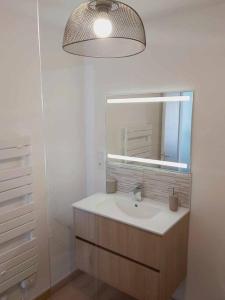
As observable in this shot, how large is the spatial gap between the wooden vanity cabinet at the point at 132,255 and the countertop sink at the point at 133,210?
0.04 metres

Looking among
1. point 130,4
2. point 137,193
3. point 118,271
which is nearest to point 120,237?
point 118,271

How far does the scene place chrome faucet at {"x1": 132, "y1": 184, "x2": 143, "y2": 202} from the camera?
7.18 ft

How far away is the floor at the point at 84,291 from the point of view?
2228mm

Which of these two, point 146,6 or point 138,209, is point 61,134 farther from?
point 146,6

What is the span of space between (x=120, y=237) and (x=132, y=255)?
15 centimetres

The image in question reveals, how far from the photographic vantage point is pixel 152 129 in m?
2.12

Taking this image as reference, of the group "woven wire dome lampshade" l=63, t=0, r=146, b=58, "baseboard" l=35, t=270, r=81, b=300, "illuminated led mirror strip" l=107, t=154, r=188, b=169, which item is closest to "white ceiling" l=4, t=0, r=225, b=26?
"woven wire dome lampshade" l=63, t=0, r=146, b=58

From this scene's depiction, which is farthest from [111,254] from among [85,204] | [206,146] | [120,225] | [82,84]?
[82,84]

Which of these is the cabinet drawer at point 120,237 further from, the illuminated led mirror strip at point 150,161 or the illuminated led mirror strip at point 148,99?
the illuminated led mirror strip at point 148,99

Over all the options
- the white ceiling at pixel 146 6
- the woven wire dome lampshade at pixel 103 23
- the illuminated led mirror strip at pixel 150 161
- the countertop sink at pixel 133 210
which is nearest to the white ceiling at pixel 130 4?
the white ceiling at pixel 146 6

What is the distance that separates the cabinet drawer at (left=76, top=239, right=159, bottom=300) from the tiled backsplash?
0.57 meters

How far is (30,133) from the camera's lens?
6.59ft

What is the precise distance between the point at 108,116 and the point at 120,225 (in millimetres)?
967

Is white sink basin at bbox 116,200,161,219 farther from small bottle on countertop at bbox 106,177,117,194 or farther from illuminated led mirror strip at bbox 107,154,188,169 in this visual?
illuminated led mirror strip at bbox 107,154,188,169
